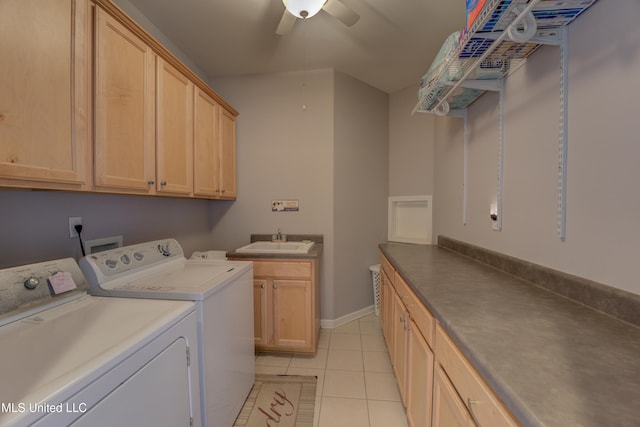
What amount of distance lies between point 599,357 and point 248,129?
2.77 metres

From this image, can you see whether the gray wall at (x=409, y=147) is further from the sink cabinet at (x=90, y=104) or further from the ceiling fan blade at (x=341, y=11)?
the sink cabinet at (x=90, y=104)

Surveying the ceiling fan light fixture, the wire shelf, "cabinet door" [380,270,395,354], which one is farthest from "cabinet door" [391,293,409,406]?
the ceiling fan light fixture

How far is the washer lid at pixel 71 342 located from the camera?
0.57m

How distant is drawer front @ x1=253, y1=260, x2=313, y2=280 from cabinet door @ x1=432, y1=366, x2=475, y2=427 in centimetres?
123

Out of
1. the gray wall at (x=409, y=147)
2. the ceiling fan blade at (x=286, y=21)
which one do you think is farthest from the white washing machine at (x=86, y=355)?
Result: the gray wall at (x=409, y=147)

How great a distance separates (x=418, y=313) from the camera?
121cm

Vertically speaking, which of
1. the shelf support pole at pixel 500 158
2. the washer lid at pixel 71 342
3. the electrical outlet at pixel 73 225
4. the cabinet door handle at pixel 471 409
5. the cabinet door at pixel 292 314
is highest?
the shelf support pole at pixel 500 158

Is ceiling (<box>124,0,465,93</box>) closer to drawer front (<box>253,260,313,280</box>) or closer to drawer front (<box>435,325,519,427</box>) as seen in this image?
drawer front (<box>253,260,313,280</box>)

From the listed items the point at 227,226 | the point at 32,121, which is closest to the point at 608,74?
the point at 32,121

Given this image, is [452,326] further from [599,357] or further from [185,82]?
[185,82]

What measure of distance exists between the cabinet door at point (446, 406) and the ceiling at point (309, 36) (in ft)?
7.21

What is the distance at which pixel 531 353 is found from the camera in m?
0.66

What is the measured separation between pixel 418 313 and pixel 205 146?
6.23ft

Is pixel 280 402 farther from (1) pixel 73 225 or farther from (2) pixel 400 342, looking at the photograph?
(1) pixel 73 225
